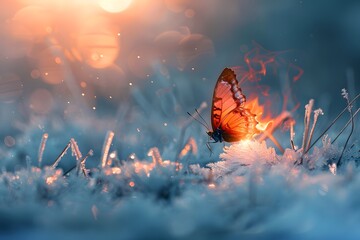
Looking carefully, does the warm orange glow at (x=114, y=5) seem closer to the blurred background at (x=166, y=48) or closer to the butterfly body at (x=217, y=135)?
the blurred background at (x=166, y=48)

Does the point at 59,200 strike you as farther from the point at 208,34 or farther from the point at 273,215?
the point at 208,34

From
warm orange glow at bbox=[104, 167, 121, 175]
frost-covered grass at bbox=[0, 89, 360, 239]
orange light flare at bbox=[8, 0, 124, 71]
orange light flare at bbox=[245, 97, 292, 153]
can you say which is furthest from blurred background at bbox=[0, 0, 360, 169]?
frost-covered grass at bbox=[0, 89, 360, 239]

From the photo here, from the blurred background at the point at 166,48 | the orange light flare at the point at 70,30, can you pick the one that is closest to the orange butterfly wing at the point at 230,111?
the blurred background at the point at 166,48

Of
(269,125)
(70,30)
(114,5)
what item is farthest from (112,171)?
(70,30)

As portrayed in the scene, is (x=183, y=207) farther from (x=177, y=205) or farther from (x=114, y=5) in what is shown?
(x=114, y=5)

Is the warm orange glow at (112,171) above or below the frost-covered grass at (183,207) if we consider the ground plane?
above

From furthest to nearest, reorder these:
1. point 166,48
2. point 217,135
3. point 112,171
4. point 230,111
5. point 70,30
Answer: point 70,30, point 166,48, point 217,135, point 230,111, point 112,171

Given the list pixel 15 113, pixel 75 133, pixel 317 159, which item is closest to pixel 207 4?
pixel 15 113
